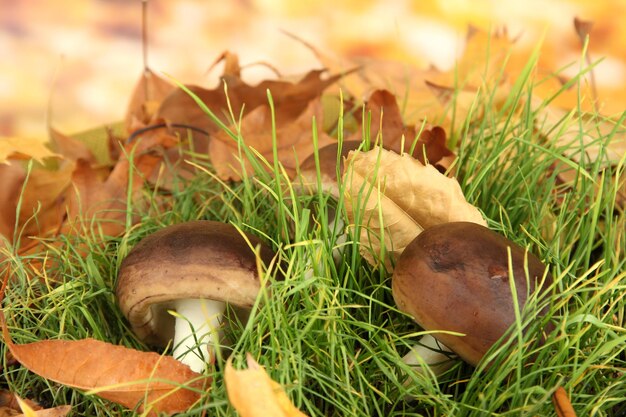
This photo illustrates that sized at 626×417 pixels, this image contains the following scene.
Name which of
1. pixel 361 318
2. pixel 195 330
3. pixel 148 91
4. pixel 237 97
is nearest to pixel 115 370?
pixel 195 330

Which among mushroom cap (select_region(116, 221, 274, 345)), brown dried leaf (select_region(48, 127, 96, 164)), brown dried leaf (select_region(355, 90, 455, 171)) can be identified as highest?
brown dried leaf (select_region(355, 90, 455, 171))

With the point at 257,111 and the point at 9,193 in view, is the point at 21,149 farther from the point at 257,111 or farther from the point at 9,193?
the point at 257,111

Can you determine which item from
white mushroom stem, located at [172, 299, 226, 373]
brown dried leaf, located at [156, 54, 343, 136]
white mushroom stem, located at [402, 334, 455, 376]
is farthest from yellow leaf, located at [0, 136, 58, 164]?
white mushroom stem, located at [402, 334, 455, 376]

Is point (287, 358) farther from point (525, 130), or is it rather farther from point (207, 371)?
point (525, 130)

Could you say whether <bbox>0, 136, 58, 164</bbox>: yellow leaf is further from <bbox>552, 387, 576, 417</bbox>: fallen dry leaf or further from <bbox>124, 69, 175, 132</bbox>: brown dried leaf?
<bbox>552, 387, 576, 417</bbox>: fallen dry leaf

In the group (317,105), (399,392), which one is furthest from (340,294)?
(317,105)

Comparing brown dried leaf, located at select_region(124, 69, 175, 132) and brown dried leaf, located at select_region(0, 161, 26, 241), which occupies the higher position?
brown dried leaf, located at select_region(124, 69, 175, 132)

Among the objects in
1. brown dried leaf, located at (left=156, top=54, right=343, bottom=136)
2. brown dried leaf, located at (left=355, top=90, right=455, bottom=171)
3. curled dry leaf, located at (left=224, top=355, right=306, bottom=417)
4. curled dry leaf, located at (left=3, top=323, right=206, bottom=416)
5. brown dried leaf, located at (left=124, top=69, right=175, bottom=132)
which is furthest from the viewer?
brown dried leaf, located at (left=124, top=69, right=175, bottom=132)

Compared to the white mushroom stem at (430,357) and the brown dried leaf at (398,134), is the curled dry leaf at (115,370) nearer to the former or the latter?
the white mushroom stem at (430,357)
